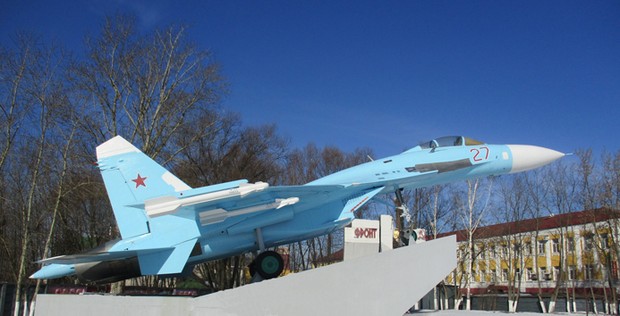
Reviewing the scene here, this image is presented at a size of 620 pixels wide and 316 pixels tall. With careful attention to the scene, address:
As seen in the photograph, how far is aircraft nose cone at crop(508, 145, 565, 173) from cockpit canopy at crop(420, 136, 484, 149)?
0.84 m

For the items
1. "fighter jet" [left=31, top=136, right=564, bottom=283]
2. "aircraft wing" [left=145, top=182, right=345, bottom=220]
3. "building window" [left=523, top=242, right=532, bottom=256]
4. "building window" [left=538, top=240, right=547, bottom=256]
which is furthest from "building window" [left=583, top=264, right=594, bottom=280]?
"aircraft wing" [left=145, top=182, right=345, bottom=220]

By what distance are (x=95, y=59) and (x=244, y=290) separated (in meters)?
15.4

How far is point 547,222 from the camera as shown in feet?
114

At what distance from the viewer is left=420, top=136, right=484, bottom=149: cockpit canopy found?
11.5 meters

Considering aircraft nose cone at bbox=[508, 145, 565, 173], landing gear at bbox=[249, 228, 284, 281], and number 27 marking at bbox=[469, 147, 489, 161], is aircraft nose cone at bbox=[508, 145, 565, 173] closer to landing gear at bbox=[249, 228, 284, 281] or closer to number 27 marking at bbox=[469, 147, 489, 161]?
number 27 marking at bbox=[469, 147, 489, 161]

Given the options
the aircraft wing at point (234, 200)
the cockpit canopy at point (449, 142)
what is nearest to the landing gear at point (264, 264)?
the aircraft wing at point (234, 200)

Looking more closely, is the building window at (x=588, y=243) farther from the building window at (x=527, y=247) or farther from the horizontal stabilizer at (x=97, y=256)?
the horizontal stabilizer at (x=97, y=256)

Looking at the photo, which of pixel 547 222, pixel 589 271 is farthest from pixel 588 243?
pixel 547 222

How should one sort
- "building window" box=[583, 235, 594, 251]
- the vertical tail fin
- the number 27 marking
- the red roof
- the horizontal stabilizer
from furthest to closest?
"building window" box=[583, 235, 594, 251]
the red roof
the number 27 marking
the vertical tail fin
the horizontal stabilizer

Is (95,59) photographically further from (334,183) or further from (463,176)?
(463,176)

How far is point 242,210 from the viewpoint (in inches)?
376

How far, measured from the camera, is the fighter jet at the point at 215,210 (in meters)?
9.29

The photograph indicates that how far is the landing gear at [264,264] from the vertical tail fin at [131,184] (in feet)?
6.34

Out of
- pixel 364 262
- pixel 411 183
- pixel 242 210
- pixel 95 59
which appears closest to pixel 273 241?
pixel 242 210
